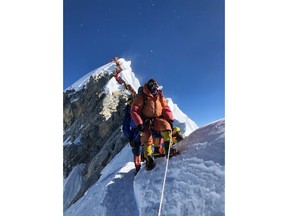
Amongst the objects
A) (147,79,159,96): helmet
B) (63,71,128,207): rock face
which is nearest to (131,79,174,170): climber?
(147,79,159,96): helmet

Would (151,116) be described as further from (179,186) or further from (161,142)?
(179,186)

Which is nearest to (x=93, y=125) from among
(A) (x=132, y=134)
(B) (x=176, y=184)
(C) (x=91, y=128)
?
(C) (x=91, y=128)

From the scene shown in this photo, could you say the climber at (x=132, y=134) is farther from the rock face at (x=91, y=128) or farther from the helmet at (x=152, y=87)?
the rock face at (x=91, y=128)

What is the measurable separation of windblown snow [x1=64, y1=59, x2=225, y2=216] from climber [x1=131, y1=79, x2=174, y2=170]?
13 centimetres

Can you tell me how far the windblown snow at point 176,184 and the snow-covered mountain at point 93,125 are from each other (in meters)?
0.04

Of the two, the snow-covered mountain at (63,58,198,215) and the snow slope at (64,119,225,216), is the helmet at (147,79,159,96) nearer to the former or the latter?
the snow-covered mountain at (63,58,198,215)

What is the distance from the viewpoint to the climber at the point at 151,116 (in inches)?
110

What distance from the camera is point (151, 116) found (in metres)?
2.86

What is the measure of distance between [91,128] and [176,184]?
1763 millimetres

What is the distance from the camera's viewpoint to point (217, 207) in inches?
101

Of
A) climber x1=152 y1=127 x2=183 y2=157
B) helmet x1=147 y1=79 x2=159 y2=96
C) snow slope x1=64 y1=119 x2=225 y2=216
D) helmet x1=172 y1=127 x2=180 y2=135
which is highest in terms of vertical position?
helmet x1=147 y1=79 x2=159 y2=96

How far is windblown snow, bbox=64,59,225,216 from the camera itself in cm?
260
